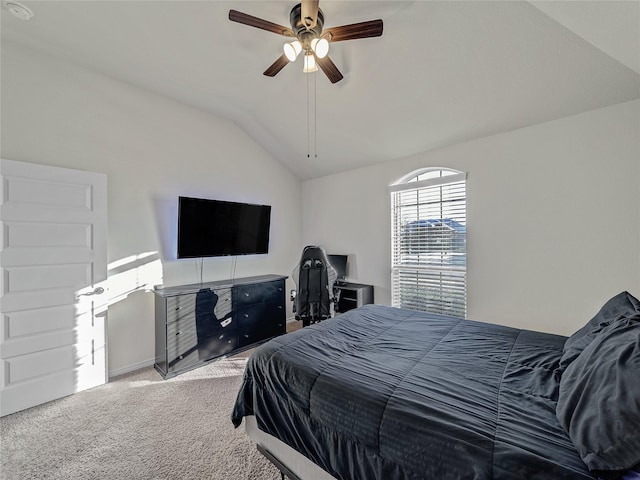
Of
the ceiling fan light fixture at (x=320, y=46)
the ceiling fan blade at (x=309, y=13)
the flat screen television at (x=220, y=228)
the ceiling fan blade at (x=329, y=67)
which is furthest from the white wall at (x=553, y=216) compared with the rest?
the flat screen television at (x=220, y=228)

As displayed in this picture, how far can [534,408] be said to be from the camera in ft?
3.78

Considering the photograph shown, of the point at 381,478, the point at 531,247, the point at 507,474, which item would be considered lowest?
the point at 381,478

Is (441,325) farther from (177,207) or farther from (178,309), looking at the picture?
(177,207)

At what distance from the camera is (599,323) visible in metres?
1.55

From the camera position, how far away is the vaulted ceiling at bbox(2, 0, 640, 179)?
6.45ft

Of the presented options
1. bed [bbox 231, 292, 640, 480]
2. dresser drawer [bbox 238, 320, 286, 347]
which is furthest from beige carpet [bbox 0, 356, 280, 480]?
dresser drawer [bbox 238, 320, 286, 347]

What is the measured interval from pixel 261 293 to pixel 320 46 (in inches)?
112

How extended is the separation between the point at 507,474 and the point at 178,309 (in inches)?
116

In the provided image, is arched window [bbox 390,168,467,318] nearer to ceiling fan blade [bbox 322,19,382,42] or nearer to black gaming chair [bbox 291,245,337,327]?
black gaming chair [bbox 291,245,337,327]

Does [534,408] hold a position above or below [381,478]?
above

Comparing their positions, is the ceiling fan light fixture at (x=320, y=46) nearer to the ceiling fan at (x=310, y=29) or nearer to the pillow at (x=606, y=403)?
the ceiling fan at (x=310, y=29)

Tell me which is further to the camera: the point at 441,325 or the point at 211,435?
the point at 441,325

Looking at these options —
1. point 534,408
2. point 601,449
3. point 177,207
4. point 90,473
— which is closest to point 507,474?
point 601,449

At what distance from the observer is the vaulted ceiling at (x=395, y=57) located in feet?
6.45
